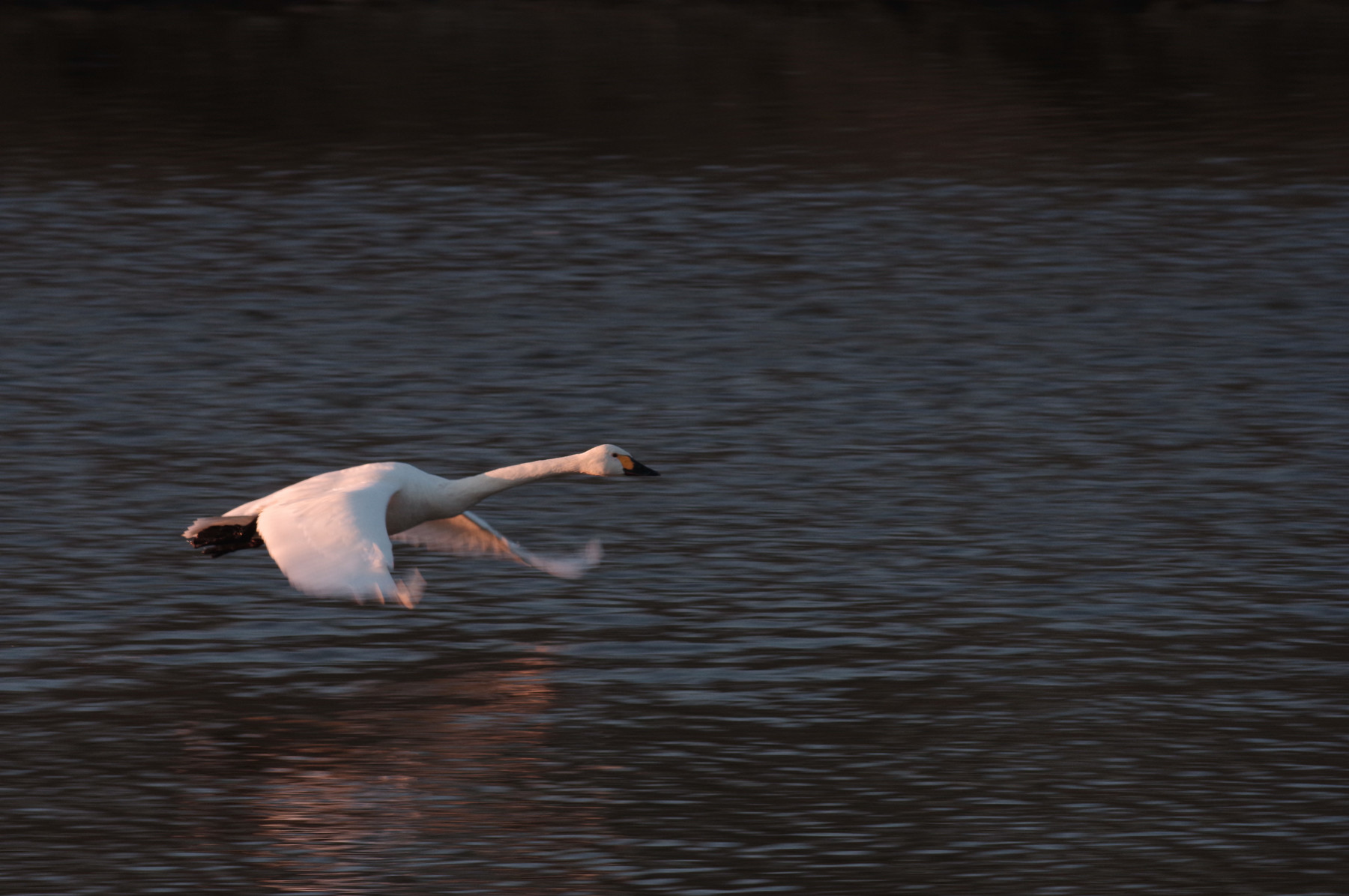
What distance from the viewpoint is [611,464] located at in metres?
15.9

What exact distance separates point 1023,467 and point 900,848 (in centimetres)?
776

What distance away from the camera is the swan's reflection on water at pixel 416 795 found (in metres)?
11.8

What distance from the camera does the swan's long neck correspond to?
1518 cm

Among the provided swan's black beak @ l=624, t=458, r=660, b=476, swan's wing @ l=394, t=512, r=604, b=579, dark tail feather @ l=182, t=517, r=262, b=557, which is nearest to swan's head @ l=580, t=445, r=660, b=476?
swan's black beak @ l=624, t=458, r=660, b=476

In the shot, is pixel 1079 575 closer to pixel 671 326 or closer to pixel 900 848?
pixel 900 848

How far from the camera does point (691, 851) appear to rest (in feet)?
39.6

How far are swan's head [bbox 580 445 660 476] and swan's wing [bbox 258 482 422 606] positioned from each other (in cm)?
181

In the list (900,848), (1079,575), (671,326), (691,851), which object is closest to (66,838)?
(691,851)

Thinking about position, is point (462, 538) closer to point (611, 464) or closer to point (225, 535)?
point (611, 464)

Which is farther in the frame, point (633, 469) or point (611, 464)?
point (633, 469)

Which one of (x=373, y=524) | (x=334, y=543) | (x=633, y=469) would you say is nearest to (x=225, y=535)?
(x=373, y=524)

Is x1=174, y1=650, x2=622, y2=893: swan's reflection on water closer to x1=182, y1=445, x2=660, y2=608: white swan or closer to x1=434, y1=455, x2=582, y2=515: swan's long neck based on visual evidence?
x1=182, y1=445, x2=660, y2=608: white swan

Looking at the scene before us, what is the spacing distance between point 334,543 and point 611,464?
2810 millimetres

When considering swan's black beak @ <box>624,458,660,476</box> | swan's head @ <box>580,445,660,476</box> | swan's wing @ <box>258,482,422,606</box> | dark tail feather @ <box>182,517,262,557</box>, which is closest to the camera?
swan's wing @ <box>258,482,422,606</box>
